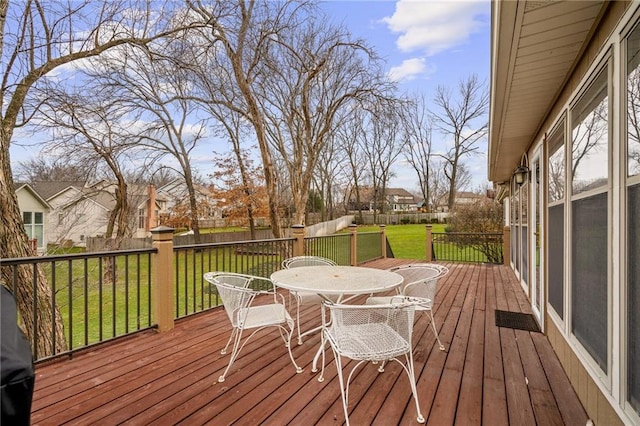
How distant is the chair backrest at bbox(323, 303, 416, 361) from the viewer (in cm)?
196

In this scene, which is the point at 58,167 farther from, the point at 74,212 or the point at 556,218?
the point at 556,218

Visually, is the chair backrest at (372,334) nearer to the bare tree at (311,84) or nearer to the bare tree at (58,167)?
the bare tree at (311,84)

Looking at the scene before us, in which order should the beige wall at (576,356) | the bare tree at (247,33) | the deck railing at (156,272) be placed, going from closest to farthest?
the beige wall at (576,356), the deck railing at (156,272), the bare tree at (247,33)

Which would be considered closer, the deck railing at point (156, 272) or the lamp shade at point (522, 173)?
the deck railing at point (156, 272)

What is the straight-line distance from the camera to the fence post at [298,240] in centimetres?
558

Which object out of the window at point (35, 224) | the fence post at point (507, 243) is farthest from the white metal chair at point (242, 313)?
the window at point (35, 224)

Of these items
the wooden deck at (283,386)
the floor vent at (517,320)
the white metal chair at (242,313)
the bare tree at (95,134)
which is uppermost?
the bare tree at (95,134)

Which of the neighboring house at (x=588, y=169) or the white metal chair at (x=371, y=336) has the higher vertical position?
the neighboring house at (x=588, y=169)

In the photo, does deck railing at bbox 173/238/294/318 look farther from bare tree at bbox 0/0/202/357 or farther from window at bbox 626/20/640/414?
window at bbox 626/20/640/414

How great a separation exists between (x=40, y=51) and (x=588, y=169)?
21.1ft

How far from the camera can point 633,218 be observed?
1.44 meters

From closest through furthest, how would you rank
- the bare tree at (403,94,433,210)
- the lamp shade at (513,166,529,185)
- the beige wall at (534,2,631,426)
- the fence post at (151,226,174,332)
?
the beige wall at (534,2,631,426) < the fence post at (151,226,174,332) < the lamp shade at (513,166,529,185) < the bare tree at (403,94,433,210)

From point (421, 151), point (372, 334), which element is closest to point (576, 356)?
point (372, 334)

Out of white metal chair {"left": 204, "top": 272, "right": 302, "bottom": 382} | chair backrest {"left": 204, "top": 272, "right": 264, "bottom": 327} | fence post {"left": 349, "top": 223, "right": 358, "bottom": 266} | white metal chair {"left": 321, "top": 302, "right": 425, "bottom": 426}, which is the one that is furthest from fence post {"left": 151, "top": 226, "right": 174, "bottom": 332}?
fence post {"left": 349, "top": 223, "right": 358, "bottom": 266}
